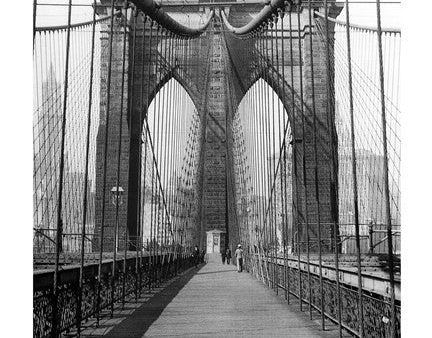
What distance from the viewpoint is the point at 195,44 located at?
21.3 metres

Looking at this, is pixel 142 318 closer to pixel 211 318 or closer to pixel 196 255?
pixel 211 318

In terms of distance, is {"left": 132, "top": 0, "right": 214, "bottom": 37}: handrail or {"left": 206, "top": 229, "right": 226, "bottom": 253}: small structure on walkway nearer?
{"left": 132, "top": 0, "right": 214, "bottom": 37}: handrail

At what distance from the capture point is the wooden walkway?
16.3 ft

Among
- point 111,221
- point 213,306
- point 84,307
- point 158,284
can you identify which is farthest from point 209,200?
point 84,307

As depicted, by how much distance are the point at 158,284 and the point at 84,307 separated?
17.7ft

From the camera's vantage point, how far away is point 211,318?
5855 millimetres

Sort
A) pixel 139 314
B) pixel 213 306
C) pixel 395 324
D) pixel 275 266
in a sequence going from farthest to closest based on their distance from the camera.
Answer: pixel 275 266, pixel 213 306, pixel 139 314, pixel 395 324

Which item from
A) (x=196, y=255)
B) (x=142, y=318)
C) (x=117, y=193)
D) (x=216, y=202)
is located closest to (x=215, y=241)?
(x=216, y=202)

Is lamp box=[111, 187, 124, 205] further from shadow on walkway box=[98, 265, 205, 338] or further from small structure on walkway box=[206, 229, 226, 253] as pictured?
small structure on walkway box=[206, 229, 226, 253]

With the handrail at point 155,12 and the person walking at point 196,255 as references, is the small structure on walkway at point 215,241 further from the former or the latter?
the handrail at point 155,12

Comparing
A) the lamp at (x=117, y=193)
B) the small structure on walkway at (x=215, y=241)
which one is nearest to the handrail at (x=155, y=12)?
the lamp at (x=117, y=193)

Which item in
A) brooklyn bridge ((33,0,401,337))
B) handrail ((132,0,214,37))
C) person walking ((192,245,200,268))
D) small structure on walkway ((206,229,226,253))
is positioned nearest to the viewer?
brooklyn bridge ((33,0,401,337))

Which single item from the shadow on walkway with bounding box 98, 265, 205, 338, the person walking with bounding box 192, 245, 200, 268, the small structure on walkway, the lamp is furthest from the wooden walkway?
the small structure on walkway
